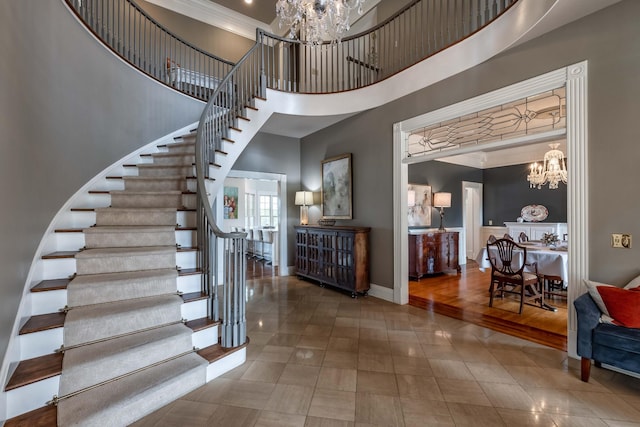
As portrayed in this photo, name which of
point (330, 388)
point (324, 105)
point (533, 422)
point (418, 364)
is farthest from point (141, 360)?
point (324, 105)

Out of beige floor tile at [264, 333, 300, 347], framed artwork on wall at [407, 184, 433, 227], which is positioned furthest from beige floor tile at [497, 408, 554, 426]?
framed artwork on wall at [407, 184, 433, 227]

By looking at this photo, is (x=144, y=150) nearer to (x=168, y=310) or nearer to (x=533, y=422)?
(x=168, y=310)

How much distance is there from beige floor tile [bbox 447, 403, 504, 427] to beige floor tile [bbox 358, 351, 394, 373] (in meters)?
0.56

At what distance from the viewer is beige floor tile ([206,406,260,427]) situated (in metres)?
1.70

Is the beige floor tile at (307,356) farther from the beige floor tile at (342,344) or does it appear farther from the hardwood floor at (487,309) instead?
the hardwood floor at (487,309)

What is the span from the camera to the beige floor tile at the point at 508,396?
6.16 ft

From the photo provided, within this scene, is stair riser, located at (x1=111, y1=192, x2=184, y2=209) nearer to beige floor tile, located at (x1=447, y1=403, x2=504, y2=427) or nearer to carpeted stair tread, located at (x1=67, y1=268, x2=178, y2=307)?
carpeted stair tread, located at (x1=67, y1=268, x2=178, y2=307)

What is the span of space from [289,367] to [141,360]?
3.66 ft

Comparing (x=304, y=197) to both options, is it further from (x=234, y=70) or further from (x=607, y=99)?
(x=607, y=99)

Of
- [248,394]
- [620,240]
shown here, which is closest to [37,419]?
[248,394]

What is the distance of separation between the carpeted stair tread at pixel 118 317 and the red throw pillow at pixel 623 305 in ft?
11.1

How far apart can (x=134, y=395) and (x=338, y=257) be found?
3.30 metres

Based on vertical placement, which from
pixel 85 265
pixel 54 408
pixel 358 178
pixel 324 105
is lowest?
pixel 54 408

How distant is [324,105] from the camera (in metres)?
4.67
